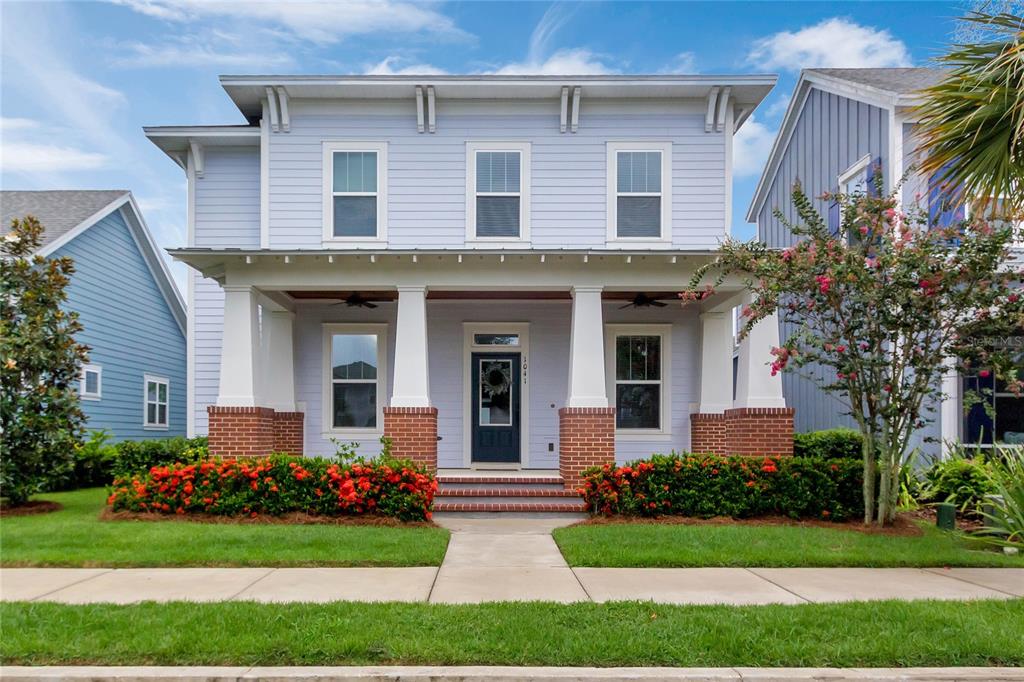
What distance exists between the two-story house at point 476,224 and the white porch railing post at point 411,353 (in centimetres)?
158

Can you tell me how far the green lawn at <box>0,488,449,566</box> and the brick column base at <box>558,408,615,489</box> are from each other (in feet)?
8.94

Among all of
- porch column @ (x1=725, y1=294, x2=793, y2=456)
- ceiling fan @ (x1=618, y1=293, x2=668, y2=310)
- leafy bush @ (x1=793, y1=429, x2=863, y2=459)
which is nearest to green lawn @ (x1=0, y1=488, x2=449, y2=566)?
porch column @ (x1=725, y1=294, x2=793, y2=456)

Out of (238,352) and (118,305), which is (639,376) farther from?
(118,305)

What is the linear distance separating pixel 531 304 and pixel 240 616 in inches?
366

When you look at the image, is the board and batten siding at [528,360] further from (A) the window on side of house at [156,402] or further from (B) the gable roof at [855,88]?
(A) the window on side of house at [156,402]

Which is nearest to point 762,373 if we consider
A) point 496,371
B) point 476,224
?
point 496,371

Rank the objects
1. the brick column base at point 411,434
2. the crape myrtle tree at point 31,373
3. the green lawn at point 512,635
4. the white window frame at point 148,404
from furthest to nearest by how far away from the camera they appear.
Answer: the white window frame at point 148,404 → the brick column base at point 411,434 → the crape myrtle tree at point 31,373 → the green lawn at point 512,635

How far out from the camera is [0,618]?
17.0 ft

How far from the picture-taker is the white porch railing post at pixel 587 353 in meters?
11.2

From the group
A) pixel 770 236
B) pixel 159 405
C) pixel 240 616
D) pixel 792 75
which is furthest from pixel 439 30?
pixel 159 405

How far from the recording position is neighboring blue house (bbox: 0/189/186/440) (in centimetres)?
1700

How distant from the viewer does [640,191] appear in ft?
43.9

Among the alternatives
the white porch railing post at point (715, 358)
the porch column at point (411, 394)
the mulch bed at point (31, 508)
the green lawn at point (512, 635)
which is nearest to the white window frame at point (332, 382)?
the porch column at point (411, 394)

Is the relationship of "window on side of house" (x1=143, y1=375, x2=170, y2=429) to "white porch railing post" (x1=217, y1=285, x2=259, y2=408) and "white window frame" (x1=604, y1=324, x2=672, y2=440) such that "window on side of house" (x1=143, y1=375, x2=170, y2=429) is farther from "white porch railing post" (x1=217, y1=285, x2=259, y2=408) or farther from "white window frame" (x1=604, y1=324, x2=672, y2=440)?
"white window frame" (x1=604, y1=324, x2=672, y2=440)
